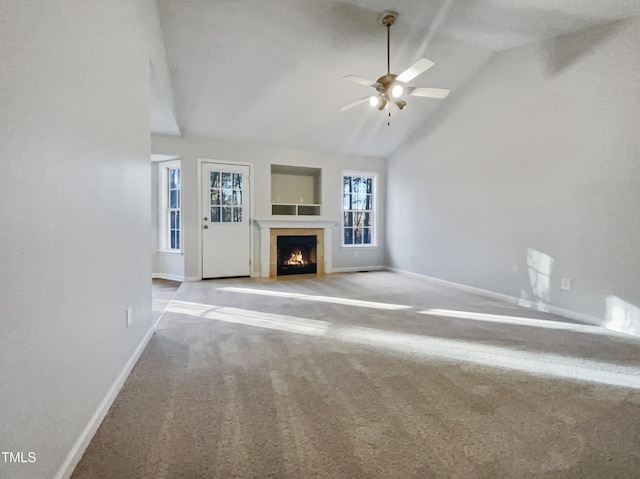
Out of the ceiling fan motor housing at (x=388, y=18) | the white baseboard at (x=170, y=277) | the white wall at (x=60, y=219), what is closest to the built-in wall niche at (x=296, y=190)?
the white baseboard at (x=170, y=277)

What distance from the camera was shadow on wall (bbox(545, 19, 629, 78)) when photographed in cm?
306

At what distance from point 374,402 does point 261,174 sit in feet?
16.0

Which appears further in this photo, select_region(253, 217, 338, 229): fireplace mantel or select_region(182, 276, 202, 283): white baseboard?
select_region(253, 217, 338, 229): fireplace mantel

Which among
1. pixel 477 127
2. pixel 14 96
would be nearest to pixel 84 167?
pixel 14 96

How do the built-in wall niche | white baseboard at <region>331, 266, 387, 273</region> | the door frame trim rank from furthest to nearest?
white baseboard at <region>331, 266, 387, 273</region>
the built-in wall niche
the door frame trim

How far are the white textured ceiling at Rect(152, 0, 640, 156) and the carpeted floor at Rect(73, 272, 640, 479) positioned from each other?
3.05 meters

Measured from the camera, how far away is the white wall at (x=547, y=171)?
2961mm

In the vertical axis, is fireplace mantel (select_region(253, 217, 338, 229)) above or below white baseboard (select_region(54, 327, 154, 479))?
above

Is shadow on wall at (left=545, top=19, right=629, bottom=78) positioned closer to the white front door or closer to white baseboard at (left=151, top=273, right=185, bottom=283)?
the white front door

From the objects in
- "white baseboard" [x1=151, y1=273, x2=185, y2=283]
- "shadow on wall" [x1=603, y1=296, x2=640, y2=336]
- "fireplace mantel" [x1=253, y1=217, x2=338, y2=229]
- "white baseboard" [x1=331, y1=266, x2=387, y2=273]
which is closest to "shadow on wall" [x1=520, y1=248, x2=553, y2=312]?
"shadow on wall" [x1=603, y1=296, x2=640, y2=336]

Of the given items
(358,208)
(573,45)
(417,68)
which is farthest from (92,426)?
(358,208)

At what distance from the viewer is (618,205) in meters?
2.97

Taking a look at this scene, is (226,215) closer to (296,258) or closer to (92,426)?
(296,258)

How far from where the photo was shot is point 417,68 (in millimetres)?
3031
